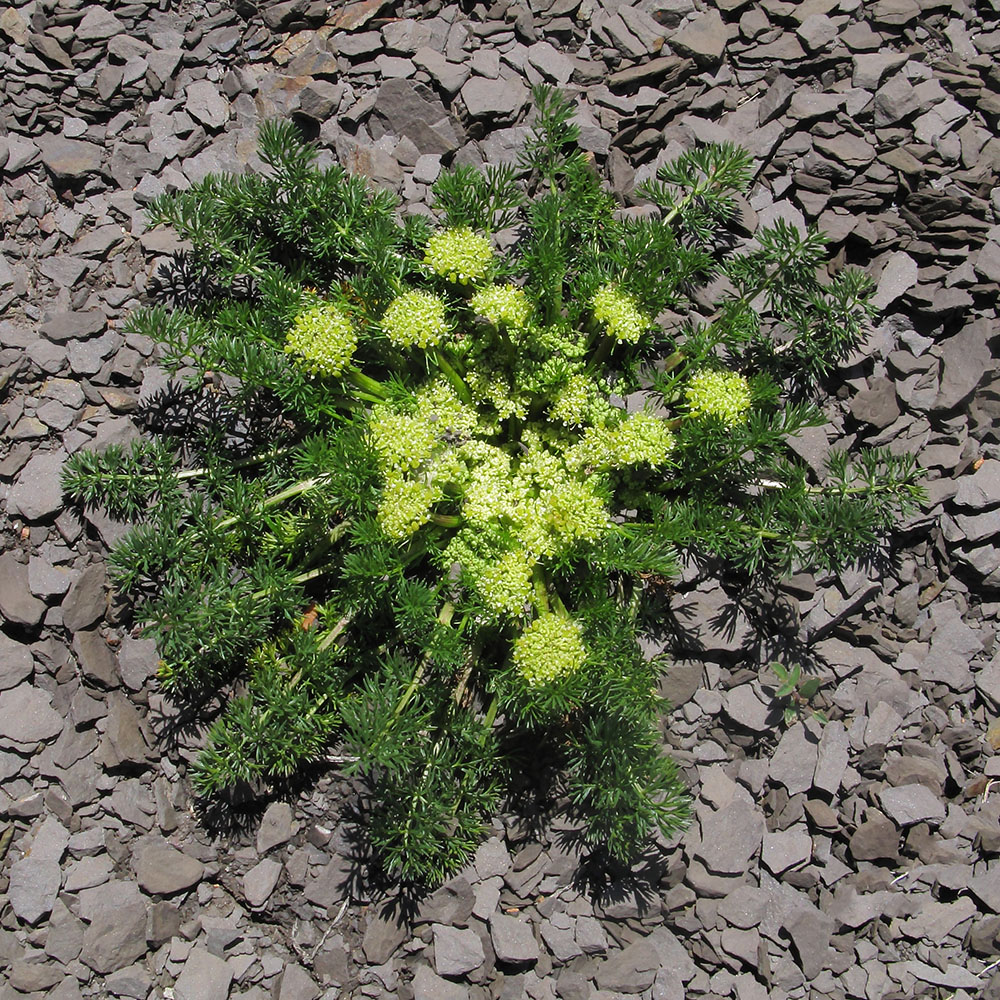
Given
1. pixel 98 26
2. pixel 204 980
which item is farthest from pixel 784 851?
pixel 98 26

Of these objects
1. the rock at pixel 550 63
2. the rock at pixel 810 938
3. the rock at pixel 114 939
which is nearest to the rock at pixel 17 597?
the rock at pixel 114 939

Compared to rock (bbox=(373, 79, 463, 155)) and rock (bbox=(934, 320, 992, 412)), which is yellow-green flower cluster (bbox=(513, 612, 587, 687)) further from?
rock (bbox=(373, 79, 463, 155))

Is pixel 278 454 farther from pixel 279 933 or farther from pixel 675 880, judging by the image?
pixel 675 880

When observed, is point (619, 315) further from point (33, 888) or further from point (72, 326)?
point (33, 888)

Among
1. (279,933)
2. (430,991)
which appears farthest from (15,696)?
(430,991)

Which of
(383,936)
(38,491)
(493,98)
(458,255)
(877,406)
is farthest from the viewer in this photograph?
(493,98)
